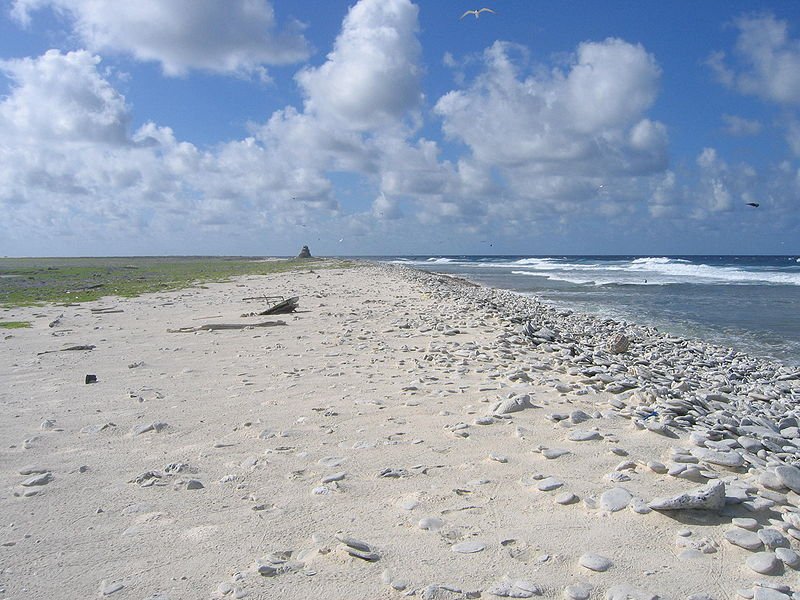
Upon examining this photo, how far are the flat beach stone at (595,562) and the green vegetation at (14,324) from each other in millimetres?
14777

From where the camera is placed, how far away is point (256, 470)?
464 cm

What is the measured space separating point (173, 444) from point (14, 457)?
4.45 feet

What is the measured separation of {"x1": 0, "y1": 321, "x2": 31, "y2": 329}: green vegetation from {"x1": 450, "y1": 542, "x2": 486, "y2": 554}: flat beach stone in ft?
46.4

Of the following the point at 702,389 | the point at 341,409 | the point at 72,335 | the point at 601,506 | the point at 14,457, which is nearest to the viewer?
the point at 601,506

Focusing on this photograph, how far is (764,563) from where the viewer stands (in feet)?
10.1

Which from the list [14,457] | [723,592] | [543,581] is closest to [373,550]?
[543,581]

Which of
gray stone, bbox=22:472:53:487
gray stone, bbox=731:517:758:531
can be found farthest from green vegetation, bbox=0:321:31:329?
gray stone, bbox=731:517:758:531

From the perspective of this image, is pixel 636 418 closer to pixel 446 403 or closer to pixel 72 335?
pixel 446 403

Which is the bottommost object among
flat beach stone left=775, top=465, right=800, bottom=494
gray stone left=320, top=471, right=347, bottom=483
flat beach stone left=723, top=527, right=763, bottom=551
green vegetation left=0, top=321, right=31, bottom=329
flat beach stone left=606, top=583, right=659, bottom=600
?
flat beach stone left=606, top=583, right=659, bottom=600

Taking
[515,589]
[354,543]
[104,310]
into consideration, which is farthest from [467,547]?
[104,310]

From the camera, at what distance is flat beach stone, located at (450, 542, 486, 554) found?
333 centimetres

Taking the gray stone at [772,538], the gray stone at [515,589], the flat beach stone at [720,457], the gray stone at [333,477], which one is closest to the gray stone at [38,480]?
the gray stone at [333,477]

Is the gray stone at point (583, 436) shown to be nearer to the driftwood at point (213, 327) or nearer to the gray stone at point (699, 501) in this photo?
the gray stone at point (699, 501)

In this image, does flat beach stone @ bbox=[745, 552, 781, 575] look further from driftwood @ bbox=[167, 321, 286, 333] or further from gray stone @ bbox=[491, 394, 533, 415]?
driftwood @ bbox=[167, 321, 286, 333]
